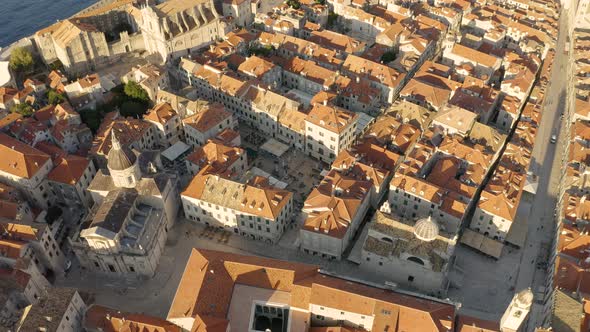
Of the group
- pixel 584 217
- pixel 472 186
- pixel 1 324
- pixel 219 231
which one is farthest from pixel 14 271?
pixel 584 217

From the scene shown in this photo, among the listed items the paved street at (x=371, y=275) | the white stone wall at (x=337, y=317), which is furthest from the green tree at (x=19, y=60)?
the white stone wall at (x=337, y=317)

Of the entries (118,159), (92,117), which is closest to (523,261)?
(118,159)

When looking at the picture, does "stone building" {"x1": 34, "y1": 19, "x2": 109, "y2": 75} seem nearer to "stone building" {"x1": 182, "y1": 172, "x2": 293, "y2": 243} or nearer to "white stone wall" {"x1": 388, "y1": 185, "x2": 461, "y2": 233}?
"stone building" {"x1": 182, "y1": 172, "x2": 293, "y2": 243}

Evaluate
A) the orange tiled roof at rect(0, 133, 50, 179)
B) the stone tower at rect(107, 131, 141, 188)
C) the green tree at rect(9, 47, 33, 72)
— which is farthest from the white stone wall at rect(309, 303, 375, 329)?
the green tree at rect(9, 47, 33, 72)

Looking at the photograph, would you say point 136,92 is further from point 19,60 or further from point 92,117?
point 19,60

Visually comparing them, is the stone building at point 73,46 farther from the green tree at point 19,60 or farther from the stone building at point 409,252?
the stone building at point 409,252
